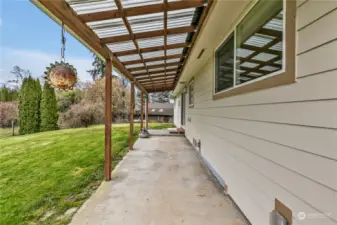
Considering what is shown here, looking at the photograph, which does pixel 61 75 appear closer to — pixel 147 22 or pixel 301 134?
pixel 147 22

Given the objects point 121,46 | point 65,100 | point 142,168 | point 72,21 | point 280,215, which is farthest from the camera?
point 65,100

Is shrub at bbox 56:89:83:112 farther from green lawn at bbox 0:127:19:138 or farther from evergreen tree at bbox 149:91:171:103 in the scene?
evergreen tree at bbox 149:91:171:103

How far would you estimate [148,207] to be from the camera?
117 inches

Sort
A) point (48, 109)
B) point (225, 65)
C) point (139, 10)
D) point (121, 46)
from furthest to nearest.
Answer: point (48, 109), point (121, 46), point (225, 65), point (139, 10)

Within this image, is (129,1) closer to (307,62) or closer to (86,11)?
(86,11)

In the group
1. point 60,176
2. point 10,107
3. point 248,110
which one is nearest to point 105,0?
point 248,110

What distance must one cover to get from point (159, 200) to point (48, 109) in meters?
16.2

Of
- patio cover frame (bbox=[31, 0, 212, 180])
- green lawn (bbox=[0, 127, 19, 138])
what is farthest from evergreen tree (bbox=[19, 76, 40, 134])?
patio cover frame (bbox=[31, 0, 212, 180])

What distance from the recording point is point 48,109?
16469mm

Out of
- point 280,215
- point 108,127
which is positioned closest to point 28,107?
point 108,127

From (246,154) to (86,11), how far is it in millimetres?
2588

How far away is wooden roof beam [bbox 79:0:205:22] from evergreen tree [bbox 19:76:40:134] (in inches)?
639

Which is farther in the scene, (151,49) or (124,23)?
(151,49)

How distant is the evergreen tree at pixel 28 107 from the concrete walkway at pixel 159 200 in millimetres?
14361
